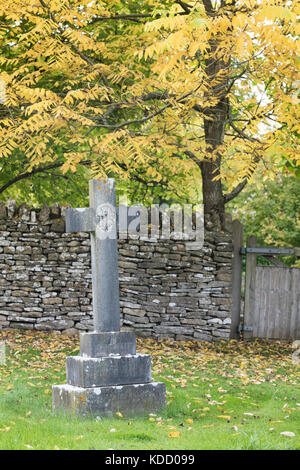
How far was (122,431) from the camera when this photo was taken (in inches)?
200

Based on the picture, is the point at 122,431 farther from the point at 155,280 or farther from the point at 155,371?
the point at 155,280

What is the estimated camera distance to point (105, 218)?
6211 millimetres

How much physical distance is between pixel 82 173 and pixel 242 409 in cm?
774

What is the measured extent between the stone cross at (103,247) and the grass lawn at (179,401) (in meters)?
1.02

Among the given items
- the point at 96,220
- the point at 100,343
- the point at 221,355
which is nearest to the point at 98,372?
the point at 100,343

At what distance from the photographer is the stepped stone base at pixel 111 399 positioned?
559 cm

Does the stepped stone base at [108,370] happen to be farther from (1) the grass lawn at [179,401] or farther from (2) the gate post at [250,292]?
(2) the gate post at [250,292]

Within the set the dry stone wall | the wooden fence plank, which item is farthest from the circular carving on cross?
the wooden fence plank

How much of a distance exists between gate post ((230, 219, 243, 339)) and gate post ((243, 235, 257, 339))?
15cm

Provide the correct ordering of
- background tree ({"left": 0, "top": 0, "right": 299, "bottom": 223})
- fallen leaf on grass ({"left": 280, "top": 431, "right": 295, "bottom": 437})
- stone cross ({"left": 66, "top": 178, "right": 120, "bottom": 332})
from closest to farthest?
fallen leaf on grass ({"left": 280, "top": 431, "right": 295, "bottom": 437}) → stone cross ({"left": 66, "top": 178, "right": 120, "bottom": 332}) → background tree ({"left": 0, "top": 0, "right": 299, "bottom": 223})

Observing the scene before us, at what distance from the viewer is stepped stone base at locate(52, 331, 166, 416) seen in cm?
564

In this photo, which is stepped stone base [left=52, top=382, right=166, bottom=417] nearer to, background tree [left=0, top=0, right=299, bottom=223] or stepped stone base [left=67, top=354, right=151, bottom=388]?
stepped stone base [left=67, top=354, right=151, bottom=388]

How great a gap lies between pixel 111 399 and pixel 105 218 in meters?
1.80
